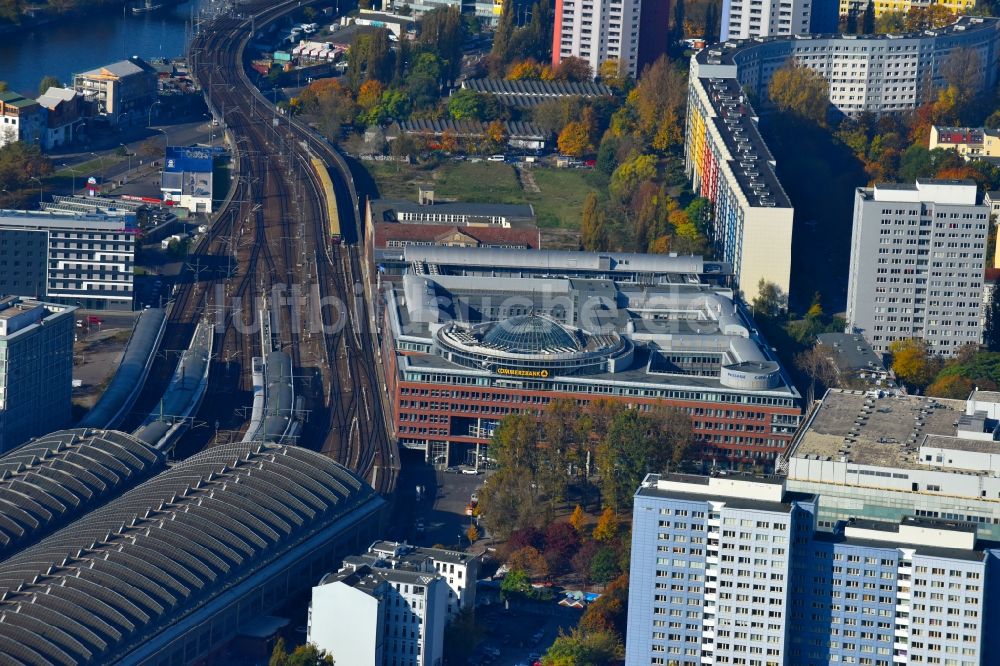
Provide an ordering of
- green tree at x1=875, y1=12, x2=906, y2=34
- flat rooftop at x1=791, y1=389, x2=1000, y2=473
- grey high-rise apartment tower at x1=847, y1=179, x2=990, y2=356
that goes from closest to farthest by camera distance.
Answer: flat rooftop at x1=791, y1=389, x2=1000, y2=473, grey high-rise apartment tower at x1=847, y1=179, x2=990, y2=356, green tree at x1=875, y1=12, x2=906, y2=34

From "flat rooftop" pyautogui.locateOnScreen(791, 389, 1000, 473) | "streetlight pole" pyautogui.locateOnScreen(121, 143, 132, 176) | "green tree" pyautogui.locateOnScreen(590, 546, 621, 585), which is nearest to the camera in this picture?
"flat rooftop" pyautogui.locateOnScreen(791, 389, 1000, 473)

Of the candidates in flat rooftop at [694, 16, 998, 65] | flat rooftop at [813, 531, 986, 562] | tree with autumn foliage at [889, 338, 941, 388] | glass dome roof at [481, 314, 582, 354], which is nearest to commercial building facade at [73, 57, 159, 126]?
flat rooftop at [694, 16, 998, 65]

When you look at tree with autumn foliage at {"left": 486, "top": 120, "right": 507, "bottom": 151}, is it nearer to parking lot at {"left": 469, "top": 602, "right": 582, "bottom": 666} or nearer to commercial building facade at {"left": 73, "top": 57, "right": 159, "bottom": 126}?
commercial building facade at {"left": 73, "top": 57, "right": 159, "bottom": 126}

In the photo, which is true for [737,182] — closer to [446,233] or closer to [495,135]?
[446,233]

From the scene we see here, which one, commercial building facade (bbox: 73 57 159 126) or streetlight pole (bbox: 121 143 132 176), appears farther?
commercial building facade (bbox: 73 57 159 126)

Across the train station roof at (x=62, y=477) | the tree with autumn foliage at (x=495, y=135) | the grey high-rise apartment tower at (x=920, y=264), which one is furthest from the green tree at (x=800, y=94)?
the train station roof at (x=62, y=477)

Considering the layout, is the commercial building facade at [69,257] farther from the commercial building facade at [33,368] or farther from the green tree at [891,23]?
the green tree at [891,23]
